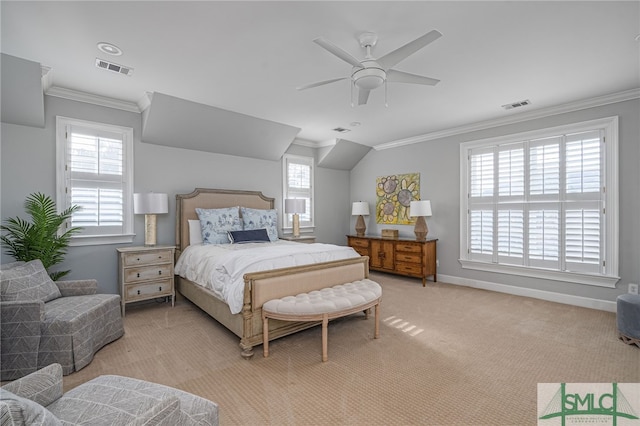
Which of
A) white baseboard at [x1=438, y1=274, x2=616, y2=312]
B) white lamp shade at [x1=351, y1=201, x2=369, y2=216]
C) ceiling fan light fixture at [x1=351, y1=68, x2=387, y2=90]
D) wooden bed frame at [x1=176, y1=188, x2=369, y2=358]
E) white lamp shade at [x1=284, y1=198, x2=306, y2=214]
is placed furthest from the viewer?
white lamp shade at [x1=351, y1=201, x2=369, y2=216]

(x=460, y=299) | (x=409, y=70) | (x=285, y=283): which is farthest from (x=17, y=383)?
(x=460, y=299)

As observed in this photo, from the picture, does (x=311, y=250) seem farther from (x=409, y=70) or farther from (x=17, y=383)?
(x=17, y=383)

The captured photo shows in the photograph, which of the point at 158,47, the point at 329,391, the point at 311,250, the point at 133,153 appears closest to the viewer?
the point at 329,391

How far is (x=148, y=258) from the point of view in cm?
387

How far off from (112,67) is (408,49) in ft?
9.77

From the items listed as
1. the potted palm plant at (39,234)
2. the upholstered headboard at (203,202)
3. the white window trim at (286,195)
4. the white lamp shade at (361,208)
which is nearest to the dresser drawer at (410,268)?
the white lamp shade at (361,208)

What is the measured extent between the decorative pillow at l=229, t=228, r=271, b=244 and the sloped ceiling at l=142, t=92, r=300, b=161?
1.57 m

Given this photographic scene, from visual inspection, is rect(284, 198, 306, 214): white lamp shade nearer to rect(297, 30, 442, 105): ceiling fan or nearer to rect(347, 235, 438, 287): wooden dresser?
rect(347, 235, 438, 287): wooden dresser

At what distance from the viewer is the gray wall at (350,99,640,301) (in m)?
3.66

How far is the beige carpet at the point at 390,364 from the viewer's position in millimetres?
1938

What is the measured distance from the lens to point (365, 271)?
12.5ft

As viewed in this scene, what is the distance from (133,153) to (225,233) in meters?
1.72

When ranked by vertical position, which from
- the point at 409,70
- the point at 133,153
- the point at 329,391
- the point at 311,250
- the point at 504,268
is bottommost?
the point at 329,391

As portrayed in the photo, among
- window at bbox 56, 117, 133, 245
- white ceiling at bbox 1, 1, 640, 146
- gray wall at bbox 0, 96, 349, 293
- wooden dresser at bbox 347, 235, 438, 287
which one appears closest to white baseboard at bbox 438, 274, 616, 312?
wooden dresser at bbox 347, 235, 438, 287
